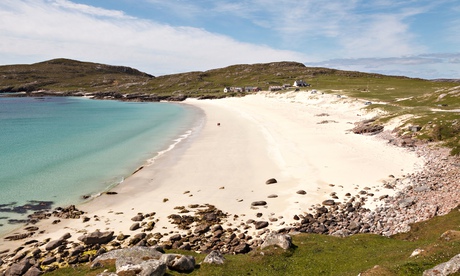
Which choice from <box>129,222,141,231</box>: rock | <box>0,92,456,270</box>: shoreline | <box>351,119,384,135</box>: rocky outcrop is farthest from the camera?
<box>351,119,384,135</box>: rocky outcrop

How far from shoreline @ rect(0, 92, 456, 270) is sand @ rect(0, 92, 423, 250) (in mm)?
89

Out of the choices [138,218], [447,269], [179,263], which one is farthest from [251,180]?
[447,269]

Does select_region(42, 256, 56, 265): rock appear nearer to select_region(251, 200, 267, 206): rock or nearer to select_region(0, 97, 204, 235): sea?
select_region(0, 97, 204, 235): sea

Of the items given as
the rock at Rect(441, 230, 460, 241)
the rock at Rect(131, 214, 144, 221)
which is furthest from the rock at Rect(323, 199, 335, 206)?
the rock at Rect(131, 214, 144, 221)

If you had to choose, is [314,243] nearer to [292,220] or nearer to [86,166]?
[292,220]

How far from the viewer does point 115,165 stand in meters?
41.5

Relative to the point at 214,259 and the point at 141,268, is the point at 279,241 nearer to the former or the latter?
the point at 214,259

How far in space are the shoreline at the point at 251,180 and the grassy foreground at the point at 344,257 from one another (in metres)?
5.23

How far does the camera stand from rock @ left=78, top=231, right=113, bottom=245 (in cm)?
2065

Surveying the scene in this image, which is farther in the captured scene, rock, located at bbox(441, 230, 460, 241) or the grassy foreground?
rock, located at bbox(441, 230, 460, 241)

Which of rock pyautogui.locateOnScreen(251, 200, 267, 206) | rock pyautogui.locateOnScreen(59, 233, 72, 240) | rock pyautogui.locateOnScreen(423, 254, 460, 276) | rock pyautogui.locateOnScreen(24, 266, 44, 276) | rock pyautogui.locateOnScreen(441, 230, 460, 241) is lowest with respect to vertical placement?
rock pyautogui.locateOnScreen(59, 233, 72, 240)

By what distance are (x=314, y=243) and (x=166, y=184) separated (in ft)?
65.3

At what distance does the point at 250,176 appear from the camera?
3434 cm

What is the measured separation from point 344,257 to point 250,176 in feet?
62.8
